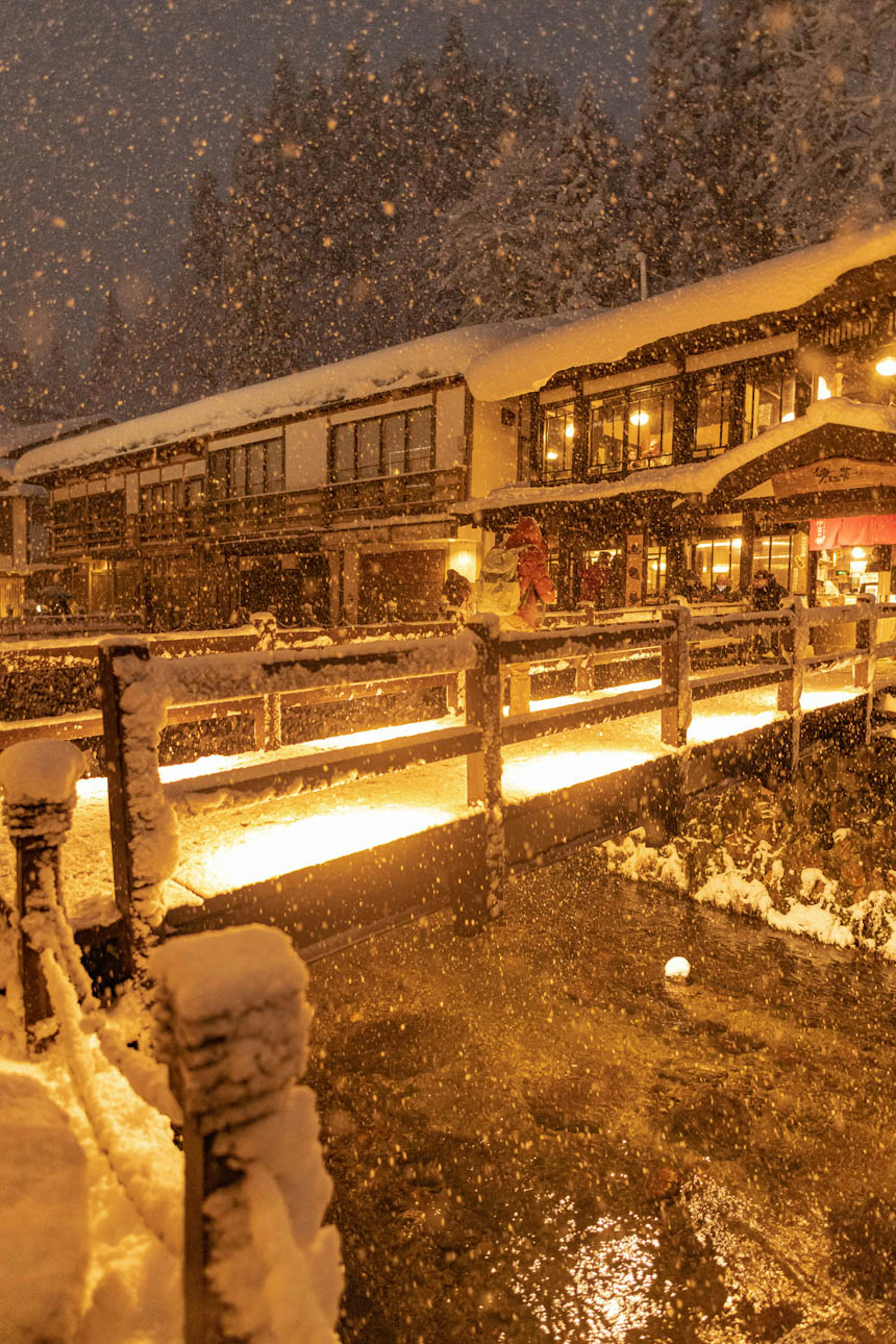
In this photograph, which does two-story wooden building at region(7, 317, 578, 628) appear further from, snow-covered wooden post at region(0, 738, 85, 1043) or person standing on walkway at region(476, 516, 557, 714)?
snow-covered wooden post at region(0, 738, 85, 1043)

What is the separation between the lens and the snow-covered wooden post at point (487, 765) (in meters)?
4.50

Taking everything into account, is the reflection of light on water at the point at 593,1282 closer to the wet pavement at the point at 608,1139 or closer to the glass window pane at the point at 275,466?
the wet pavement at the point at 608,1139

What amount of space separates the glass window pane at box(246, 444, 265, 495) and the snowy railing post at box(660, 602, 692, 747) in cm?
2200

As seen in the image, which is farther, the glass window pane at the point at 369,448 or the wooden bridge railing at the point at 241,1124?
the glass window pane at the point at 369,448

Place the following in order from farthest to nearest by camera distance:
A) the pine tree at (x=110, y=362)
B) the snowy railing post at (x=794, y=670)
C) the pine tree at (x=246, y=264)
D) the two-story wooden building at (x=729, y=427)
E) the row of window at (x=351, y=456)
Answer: the pine tree at (x=110, y=362) → the pine tree at (x=246, y=264) → the row of window at (x=351, y=456) → the two-story wooden building at (x=729, y=427) → the snowy railing post at (x=794, y=670)

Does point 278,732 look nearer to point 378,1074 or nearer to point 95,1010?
point 378,1074

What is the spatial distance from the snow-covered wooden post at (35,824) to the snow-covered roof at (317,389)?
18778 millimetres

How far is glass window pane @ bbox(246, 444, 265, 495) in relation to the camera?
26.4m

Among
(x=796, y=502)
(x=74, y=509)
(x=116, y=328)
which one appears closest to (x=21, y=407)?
(x=116, y=328)

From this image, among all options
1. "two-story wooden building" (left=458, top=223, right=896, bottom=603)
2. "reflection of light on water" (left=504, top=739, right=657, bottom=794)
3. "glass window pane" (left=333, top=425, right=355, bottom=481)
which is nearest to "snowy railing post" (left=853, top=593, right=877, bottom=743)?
"two-story wooden building" (left=458, top=223, right=896, bottom=603)

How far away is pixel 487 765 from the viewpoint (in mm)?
4566

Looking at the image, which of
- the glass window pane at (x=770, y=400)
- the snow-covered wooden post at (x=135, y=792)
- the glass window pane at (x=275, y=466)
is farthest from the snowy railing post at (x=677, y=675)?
the glass window pane at (x=275, y=466)

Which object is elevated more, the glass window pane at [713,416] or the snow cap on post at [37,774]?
the glass window pane at [713,416]

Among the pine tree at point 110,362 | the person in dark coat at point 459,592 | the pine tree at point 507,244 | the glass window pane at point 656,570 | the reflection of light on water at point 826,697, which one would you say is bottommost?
the reflection of light on water at point 826,697
